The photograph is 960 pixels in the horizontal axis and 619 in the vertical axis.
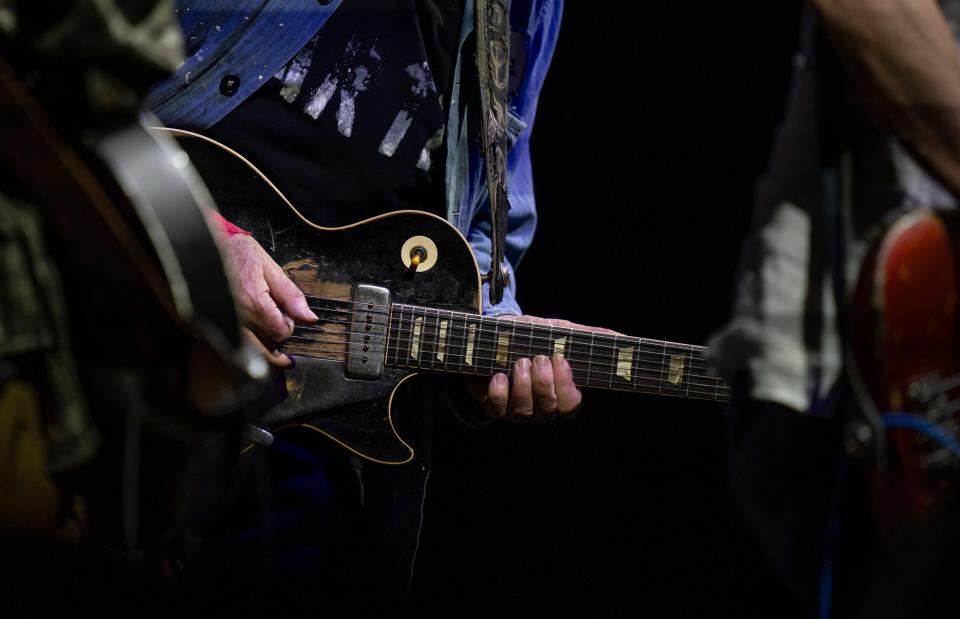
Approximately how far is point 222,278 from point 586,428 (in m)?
1.88

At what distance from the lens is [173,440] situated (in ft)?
2.46

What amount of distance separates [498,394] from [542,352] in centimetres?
12

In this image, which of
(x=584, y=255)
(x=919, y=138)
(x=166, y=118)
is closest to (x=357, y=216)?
(x=166, y=118)

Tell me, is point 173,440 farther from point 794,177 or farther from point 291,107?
point 291,107

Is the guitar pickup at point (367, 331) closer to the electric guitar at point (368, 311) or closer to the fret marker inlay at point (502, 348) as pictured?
the electric guitar at point (368, 311)

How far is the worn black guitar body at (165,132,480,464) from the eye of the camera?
67.4 inches

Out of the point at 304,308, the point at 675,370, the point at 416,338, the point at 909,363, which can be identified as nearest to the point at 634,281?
the point at 675,370

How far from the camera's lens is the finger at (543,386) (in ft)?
5.97

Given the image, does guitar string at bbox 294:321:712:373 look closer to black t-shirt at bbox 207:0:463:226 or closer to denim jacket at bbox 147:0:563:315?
denim jacket at bbox 147:0:563:315

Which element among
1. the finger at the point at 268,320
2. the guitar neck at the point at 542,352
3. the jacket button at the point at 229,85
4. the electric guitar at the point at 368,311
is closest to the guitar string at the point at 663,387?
the guitar neck at the point at 542,352

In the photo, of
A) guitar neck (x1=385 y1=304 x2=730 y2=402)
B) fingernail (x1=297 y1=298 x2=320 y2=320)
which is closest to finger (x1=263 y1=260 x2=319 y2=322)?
fingernail (x1=297 y1=298 x2=320 y2=320)

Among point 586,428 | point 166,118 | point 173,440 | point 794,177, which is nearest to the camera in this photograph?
point 173,440

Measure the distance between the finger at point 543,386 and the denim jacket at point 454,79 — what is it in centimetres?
14

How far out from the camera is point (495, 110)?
1.86 m
